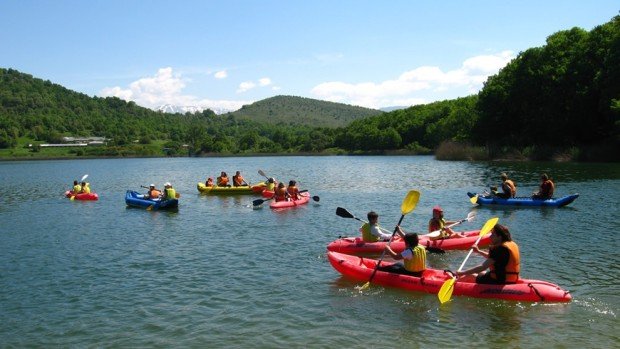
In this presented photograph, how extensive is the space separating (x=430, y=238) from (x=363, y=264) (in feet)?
11.2

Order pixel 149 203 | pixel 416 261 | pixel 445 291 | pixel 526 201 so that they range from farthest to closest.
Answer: pixel 149 203 → pixel 526 201 → pixel 416 261 → pixel 445 291

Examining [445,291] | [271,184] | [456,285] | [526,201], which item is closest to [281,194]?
[271,184]

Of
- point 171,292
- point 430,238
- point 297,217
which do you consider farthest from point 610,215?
point 171,292

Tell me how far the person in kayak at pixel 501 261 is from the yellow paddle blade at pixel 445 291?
0.65 m

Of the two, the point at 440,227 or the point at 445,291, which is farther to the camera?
the point at 440,227

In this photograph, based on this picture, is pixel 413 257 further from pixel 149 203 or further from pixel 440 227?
pixel 149 203

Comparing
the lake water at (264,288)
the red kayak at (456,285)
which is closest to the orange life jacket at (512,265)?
the red kayak at (456,285)

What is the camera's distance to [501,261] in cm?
1118

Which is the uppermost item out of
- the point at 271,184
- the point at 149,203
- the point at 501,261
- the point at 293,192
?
the point at 271,184

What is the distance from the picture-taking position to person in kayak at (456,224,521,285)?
35.8 ft

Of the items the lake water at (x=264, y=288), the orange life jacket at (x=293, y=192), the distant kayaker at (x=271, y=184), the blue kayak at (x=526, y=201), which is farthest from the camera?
the distant kayaker at (x=271, y=184)

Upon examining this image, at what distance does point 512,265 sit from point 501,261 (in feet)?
0.75

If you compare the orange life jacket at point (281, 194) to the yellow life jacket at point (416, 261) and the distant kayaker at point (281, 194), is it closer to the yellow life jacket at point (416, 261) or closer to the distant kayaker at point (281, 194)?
the distant kayaker at point (281, 194)

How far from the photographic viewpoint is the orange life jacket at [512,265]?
35.8ft
